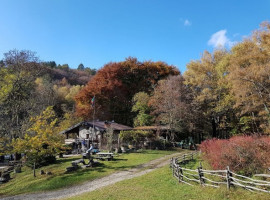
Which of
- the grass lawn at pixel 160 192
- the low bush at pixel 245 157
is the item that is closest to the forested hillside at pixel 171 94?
the low bush at pixel 245 157

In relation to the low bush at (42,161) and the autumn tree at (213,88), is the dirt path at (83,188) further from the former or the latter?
the autumn tree at (213,88)

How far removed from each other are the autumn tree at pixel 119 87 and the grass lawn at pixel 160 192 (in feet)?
91.4

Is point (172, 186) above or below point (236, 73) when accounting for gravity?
below

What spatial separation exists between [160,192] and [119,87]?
31954 millimetres

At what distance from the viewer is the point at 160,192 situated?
9031 millimetres

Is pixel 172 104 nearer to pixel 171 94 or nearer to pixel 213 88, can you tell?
pixel 171 94

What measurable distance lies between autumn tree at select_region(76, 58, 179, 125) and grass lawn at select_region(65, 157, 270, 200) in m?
27.9

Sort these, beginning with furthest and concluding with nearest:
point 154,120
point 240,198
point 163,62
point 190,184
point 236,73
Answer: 1. point 163,62
2. point 154,120
3. point 236,73
4. point 190,184
5. point 240,198

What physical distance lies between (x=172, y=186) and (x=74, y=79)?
62.8m

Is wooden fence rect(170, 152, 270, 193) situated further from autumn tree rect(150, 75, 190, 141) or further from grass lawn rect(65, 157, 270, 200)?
autumn tree rect(150, 75, 190, 141)

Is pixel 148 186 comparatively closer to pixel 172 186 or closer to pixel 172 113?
pixel 172 186

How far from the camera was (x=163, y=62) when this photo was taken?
4381 centimetres

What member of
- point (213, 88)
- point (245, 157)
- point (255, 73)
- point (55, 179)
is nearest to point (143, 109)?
point (213, 88)

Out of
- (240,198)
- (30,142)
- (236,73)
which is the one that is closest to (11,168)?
(30,142)
